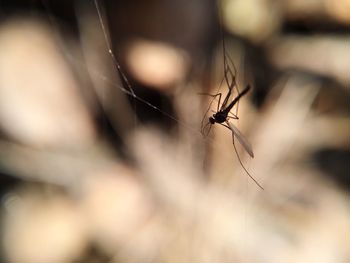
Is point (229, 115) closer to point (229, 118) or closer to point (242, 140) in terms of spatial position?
point (229, 118)

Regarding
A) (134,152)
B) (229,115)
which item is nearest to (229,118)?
(229,115)

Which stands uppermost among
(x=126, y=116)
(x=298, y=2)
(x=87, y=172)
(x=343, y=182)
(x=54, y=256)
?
(x=298, y=2)

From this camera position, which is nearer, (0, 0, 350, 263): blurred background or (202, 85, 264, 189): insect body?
(202, 85, 264, 189): insect body

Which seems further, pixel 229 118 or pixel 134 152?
pixel 134 152

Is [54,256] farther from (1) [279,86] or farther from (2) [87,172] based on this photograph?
(1) [279,86]

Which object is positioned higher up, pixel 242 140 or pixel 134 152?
pixel 242 140

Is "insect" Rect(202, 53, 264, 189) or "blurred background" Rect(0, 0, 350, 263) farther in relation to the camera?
"blurred background" Rect(0, 0, 350, 263)

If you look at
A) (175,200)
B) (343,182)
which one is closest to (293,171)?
(343,182)

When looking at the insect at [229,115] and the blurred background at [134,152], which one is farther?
the blurred background at [134,152]
